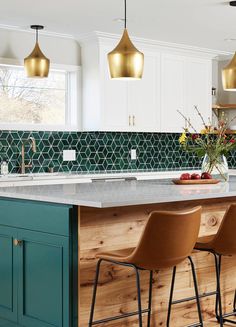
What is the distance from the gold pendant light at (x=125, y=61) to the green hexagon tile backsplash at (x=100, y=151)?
265cm

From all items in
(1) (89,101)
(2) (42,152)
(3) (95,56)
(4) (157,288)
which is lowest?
(4) (157,288)

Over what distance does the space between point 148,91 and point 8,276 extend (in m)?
3.92

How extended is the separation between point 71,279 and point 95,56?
3916 mm

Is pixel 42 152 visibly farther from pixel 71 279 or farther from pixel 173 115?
pixel 71 279

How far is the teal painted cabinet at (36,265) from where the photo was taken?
11.1ft

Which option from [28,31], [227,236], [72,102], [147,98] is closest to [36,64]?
[28,31]

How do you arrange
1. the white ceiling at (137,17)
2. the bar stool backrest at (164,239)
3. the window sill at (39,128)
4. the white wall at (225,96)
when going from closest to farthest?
the bar stool backrest at (164,239)
the white ceiling at (137,17)
the window sill at (39,128)
the white wall at (225,96)

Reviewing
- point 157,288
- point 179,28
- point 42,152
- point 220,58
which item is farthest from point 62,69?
point 157,288

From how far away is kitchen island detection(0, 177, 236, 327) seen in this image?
3.39m

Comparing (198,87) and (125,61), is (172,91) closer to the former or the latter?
(198,87)

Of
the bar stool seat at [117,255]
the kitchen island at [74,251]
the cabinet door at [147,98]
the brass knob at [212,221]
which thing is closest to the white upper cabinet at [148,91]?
the cabinet door at [147,98]

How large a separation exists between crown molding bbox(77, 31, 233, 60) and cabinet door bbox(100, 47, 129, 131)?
0.16m

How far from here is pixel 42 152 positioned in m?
6.78

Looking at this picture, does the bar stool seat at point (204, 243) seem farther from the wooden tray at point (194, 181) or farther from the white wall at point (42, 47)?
the white wall at point (42, 47)
